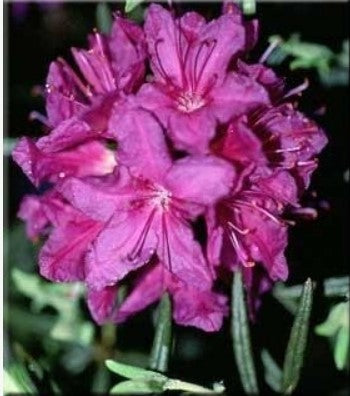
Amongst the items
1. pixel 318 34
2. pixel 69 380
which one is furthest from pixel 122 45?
pixel 69 380

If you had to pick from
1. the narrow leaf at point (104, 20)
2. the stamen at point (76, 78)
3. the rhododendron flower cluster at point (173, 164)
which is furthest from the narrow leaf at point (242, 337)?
the narrow leaf at point (104, 20)

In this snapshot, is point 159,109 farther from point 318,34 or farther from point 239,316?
point 318,34

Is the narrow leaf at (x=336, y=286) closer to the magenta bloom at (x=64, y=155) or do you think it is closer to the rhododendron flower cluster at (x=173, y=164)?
the rhododendron flower cluster at (x=173, y=164)

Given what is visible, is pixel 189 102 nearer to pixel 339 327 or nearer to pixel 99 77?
pixel 99 77

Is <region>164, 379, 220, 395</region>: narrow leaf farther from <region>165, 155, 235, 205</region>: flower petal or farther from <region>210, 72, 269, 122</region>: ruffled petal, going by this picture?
<region>210, 72, 269, 122</region>: ruffled petal

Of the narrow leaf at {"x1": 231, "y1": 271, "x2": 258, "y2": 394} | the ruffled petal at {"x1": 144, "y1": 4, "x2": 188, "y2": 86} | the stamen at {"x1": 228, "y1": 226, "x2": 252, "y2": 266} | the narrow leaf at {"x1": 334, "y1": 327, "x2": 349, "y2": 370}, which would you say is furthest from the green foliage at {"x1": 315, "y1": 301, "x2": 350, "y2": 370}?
the ruffled petal at {"x1": 144, "y1": 4, "x2": 188, "y2": 86}

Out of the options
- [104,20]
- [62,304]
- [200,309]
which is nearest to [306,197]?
[200,309]
